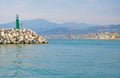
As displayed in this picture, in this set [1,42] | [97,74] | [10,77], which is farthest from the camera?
[1,42]

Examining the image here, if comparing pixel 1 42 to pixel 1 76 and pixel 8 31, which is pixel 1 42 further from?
pixel 1 76

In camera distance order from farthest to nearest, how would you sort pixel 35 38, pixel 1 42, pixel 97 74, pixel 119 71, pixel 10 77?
pixel 35 38, pixel 1 42, pixel 119 71, pixel 97 74, pixel 10 77

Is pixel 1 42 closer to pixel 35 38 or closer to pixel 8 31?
pixel 8 31

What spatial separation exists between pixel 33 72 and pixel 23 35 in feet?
265

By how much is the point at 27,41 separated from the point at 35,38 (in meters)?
4.65

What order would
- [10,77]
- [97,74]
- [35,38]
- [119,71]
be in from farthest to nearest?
[35,38] → [119,71] → [97,74] → [10,77]

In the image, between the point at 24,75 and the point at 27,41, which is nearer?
the point at 24,75

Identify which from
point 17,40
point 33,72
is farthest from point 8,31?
point 33,72

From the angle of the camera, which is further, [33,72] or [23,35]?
[23,35]

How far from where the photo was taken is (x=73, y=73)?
37.6 meters

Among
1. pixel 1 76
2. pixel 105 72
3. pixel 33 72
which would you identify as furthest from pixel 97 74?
pixel 1 76

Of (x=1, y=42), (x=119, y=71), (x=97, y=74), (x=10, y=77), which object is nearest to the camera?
(x=10, y=77)

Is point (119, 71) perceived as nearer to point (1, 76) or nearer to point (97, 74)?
point (97, 74)

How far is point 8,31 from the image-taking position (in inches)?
4690
